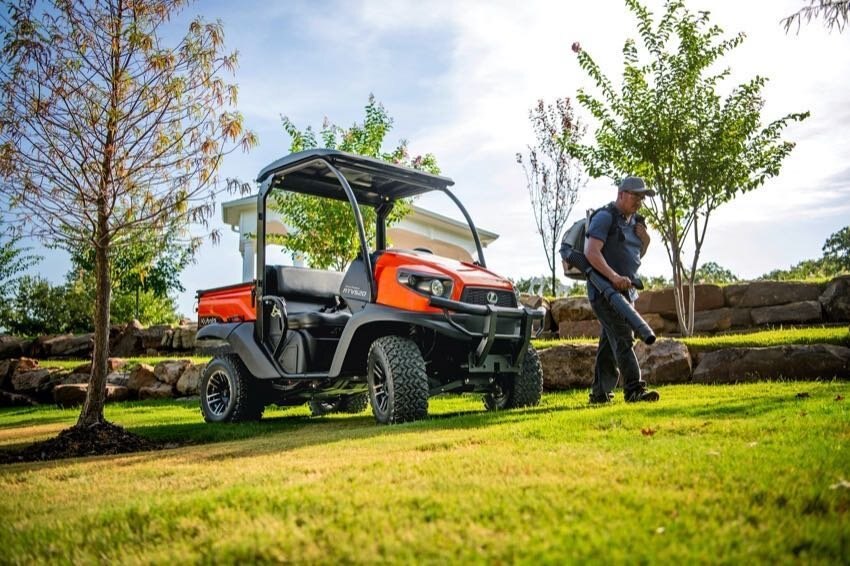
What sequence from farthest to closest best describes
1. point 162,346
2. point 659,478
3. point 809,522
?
point 162,346 → point 659,478 → point 809,522

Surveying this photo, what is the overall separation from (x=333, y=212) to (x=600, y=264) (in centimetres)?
856

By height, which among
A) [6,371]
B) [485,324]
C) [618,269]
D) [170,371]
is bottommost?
[170,371]

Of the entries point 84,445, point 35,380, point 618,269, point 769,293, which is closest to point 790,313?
point 769,293

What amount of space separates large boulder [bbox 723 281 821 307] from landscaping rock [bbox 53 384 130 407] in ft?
37.0

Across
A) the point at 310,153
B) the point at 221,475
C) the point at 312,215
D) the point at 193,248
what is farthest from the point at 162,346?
the point at 221,475

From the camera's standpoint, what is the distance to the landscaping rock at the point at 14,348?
19969 millimetres

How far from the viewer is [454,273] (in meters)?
7.00

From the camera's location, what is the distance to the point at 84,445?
24.3 feet

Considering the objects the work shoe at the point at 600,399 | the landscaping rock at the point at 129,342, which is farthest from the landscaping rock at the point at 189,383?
the work shoe at the point at 600,399

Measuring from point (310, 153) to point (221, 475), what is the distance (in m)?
4.02

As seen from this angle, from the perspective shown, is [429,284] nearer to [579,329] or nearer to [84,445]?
[84,445]

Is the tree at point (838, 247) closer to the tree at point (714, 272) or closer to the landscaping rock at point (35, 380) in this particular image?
the tree at point (714, 272)

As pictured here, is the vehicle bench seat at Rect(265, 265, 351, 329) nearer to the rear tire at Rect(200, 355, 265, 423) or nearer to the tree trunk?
the rear tire at Rect(200, 355, 265, 423)

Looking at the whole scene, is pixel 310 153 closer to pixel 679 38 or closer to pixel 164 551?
pixel 164 551
